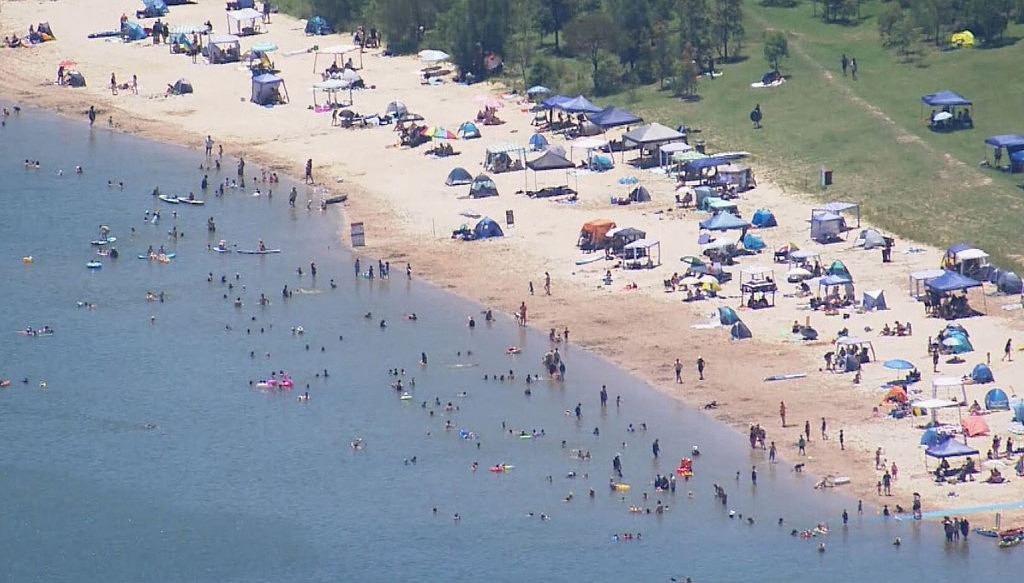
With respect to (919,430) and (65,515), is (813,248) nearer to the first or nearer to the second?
(919,430)

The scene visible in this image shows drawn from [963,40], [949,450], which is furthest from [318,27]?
[949,450]

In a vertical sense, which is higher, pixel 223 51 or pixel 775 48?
pixel 775 48

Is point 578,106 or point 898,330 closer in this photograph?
point 898,330

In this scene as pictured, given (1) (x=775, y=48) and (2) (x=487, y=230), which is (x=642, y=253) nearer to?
(2) (x=487, y=230)

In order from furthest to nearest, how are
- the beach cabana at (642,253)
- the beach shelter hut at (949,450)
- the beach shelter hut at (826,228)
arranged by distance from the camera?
the beach shelter hut at (826,228), the beach cabana at (642,253), the beach shelter hut at (949,450)

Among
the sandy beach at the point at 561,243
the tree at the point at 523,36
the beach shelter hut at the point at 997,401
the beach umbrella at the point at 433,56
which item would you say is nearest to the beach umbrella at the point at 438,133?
the sandy beach at the point at 561,243

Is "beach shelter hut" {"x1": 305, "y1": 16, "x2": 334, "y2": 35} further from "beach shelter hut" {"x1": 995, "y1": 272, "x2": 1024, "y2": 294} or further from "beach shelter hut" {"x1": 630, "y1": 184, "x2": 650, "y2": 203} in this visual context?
"beach shelter hut" {"x1": 995, "y1": 272, "x2": 1024, "y2": 294}

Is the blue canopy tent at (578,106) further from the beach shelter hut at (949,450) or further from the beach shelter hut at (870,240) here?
the beach shelter hut at (949,450)
